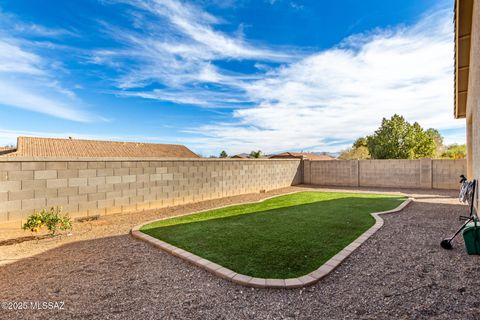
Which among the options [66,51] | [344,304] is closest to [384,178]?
[344,304]

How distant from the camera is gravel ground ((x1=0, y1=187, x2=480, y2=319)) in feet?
7.12

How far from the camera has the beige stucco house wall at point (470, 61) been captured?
4.35 m

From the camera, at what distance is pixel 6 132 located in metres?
20.1

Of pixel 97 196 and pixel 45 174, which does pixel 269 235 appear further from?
pixel 45 174

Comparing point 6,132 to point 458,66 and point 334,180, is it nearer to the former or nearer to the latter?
point 334,180

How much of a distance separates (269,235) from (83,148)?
24255 mm

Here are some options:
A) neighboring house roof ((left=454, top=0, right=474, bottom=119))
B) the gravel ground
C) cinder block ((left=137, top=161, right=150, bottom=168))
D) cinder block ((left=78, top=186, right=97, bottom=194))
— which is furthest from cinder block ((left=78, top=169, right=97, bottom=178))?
neighboring house roof ((left=454, top=0, right=474, bottom=119))

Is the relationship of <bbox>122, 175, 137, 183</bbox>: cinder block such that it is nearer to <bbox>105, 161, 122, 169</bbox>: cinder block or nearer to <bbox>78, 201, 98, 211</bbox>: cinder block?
<bbox>105, 161, 122, 169</bbox>: cinder block

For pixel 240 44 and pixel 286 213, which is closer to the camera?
pixel 286 213

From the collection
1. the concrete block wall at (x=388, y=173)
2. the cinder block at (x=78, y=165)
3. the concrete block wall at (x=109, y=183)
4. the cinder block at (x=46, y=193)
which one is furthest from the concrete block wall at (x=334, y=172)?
the cinder block at (x=46, y=193)

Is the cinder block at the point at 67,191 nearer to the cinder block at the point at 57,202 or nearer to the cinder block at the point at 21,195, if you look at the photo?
the cinder block at the point at 57,202

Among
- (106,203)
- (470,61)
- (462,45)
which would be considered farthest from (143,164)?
(470,61)

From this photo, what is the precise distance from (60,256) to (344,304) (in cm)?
431

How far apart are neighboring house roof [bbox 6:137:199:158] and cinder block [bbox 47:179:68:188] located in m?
11.5
